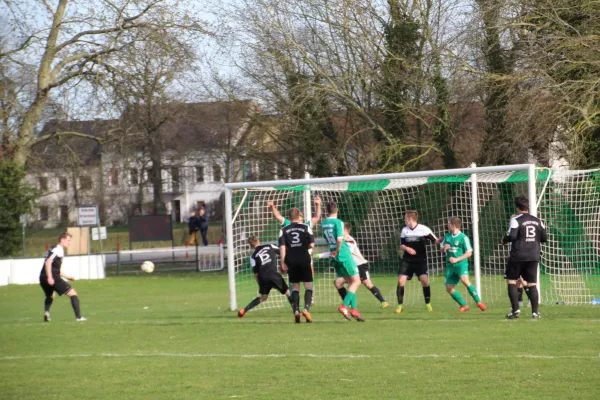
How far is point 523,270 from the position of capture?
43.9 feet

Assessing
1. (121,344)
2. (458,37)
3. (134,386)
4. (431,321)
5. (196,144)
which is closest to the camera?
(134,386)

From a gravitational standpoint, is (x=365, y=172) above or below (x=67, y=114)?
below

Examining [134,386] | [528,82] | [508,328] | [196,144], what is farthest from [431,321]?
[196,144]

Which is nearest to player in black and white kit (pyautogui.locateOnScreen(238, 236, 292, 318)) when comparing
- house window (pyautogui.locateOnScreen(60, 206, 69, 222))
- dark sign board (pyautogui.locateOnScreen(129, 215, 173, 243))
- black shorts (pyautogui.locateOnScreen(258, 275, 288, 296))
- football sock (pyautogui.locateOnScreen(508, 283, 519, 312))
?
black shorts (pyautogui.locateOnScreen(258, 275, 288, 296))

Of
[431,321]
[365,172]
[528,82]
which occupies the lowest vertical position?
[431,321]

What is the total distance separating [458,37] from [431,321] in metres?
16.2

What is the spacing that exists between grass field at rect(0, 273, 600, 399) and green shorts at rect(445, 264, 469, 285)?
1.85 ft

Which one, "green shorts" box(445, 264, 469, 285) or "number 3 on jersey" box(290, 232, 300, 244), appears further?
"green shorts" box(445, 264, 469, 285)

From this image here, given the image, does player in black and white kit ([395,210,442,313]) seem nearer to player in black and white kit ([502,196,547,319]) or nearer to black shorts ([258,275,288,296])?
black shorts ([258,275,288,296])

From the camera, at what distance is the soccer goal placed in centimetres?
1691

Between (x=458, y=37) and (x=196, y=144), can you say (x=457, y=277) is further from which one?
(x=196, y=144)

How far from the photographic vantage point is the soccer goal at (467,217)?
1691cm

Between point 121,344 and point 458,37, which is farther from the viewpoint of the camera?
point 458,37

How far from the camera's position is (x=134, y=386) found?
8438 mm
